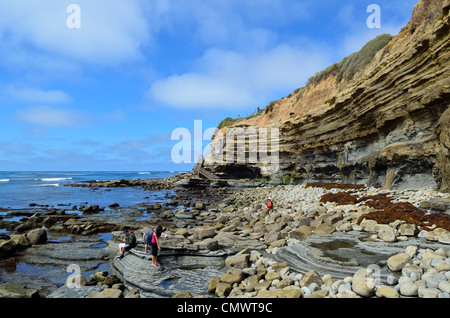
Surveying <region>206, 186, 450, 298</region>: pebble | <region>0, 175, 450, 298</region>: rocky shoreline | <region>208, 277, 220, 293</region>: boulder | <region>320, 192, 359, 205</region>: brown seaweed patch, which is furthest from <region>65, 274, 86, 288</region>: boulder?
<region>320, 192, 359, 205</region>: brown seaweed patch

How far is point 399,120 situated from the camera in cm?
1614

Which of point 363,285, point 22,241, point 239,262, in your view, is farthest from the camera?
point 22,241

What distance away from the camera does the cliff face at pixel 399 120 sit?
12750mm

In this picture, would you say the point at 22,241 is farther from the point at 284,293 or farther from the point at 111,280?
the point at 284,293

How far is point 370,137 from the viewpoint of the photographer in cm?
2086

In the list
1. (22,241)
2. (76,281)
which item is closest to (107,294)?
(76,281)

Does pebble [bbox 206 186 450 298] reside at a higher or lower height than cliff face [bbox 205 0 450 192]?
lower

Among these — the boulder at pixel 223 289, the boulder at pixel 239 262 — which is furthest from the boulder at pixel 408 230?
the boulder at pixel 223 289

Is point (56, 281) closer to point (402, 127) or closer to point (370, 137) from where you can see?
point (402, 127)

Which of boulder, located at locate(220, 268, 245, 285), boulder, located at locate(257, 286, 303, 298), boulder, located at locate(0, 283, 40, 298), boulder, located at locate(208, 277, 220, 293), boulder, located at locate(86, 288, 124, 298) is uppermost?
boulder, located at locate(257, 286, 303, 298)

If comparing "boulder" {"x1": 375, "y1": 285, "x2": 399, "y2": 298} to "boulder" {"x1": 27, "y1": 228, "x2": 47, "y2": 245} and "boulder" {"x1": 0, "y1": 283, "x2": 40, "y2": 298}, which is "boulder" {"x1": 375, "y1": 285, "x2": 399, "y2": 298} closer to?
"boulder" {"x1": 0, "y1": 283, "x2": 40, "y2": 298}

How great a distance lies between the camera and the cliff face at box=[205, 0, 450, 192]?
12750mm
